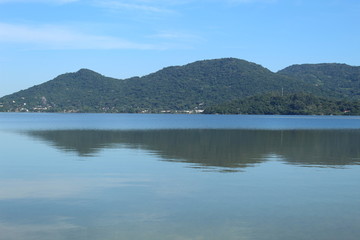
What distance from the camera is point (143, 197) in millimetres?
16766

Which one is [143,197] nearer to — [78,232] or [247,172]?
[78,232]

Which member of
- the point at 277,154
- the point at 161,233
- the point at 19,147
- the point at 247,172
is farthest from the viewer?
the point at 19,147

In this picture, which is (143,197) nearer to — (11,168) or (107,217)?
(107,217)

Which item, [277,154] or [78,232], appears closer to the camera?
[78,232]

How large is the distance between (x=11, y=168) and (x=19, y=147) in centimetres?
1361

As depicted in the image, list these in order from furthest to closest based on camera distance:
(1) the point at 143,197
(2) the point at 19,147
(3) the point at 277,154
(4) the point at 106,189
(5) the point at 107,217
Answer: (2) the point at 19,147 → (3) the point at 277,154 → (4) the point at 106,189 → (1) the point at 143,197 → (5) the point at 107,217

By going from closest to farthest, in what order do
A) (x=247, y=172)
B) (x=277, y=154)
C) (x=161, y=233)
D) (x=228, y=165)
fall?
(x=161, y=233) → (x=247, y=172) → (x=228, y=165) → (x=277, y=154)

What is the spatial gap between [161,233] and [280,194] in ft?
23.2

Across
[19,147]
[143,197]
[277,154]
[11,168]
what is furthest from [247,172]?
[19,147]

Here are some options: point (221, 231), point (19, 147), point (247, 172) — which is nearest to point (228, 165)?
point (247, 172)

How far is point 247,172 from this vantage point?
23516 millimetres

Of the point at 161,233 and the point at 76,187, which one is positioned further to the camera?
the point at 76,187

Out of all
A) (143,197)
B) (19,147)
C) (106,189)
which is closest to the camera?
(143,197)

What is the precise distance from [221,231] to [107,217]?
3710mm
